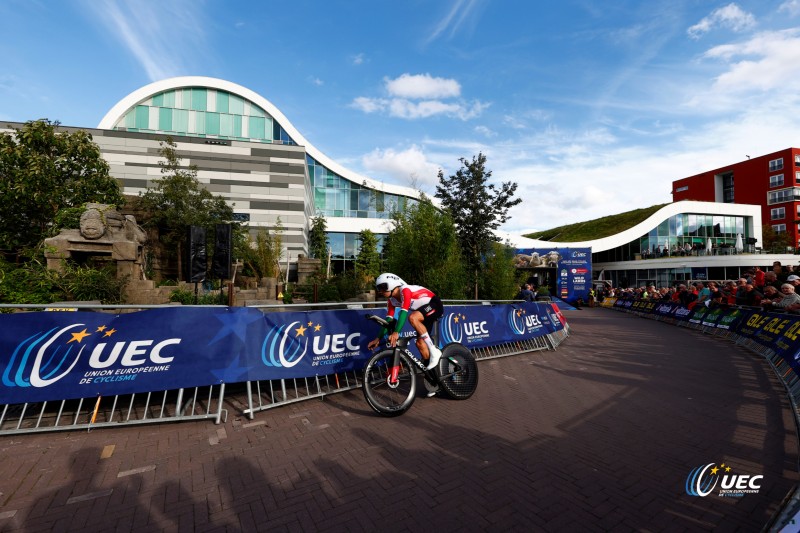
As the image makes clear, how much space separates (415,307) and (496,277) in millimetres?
10274

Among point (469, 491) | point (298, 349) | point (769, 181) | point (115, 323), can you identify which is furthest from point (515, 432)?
point (769, 181)

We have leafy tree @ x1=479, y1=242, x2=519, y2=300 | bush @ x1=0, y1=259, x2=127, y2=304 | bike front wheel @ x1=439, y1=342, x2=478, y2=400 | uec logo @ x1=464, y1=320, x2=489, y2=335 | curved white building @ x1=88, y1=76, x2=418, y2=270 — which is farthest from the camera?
curved white building @ x1=88, y1=76, x2=418, y2=270

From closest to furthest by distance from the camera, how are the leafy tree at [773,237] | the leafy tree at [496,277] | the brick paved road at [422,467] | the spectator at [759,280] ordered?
the brick paved road at [422,467], the spectator at [759,280], the leafy tree at [496,277], the leafy tree at [773,237]

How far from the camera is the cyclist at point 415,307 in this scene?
16.0 ft

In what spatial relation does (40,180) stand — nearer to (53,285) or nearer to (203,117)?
(53,285)

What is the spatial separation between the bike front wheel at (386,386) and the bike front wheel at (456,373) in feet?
1.92

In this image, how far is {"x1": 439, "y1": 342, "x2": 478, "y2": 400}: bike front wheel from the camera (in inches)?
209

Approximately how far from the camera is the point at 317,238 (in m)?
32.0

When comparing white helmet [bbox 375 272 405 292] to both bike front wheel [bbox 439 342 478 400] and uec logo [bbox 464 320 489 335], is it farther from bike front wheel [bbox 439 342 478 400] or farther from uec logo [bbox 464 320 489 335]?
uec logo [bbox 464 320 489 335]

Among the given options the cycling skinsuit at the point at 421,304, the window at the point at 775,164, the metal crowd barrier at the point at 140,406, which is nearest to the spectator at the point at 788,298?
the cycling skinsuit at the point at 421,304

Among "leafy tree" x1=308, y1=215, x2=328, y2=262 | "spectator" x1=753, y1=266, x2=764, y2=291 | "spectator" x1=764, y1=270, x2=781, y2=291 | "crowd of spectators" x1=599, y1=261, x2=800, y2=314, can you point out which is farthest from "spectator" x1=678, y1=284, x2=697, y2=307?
"leafy tree" x1=308, y1=215, x2=328, y2=262

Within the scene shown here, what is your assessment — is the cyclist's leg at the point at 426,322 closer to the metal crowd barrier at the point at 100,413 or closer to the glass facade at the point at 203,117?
the metal crowd barrier at the point at 100,413

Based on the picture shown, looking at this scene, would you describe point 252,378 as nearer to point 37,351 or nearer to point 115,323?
point 115,323

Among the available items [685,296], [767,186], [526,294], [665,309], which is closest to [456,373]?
[526,294]
